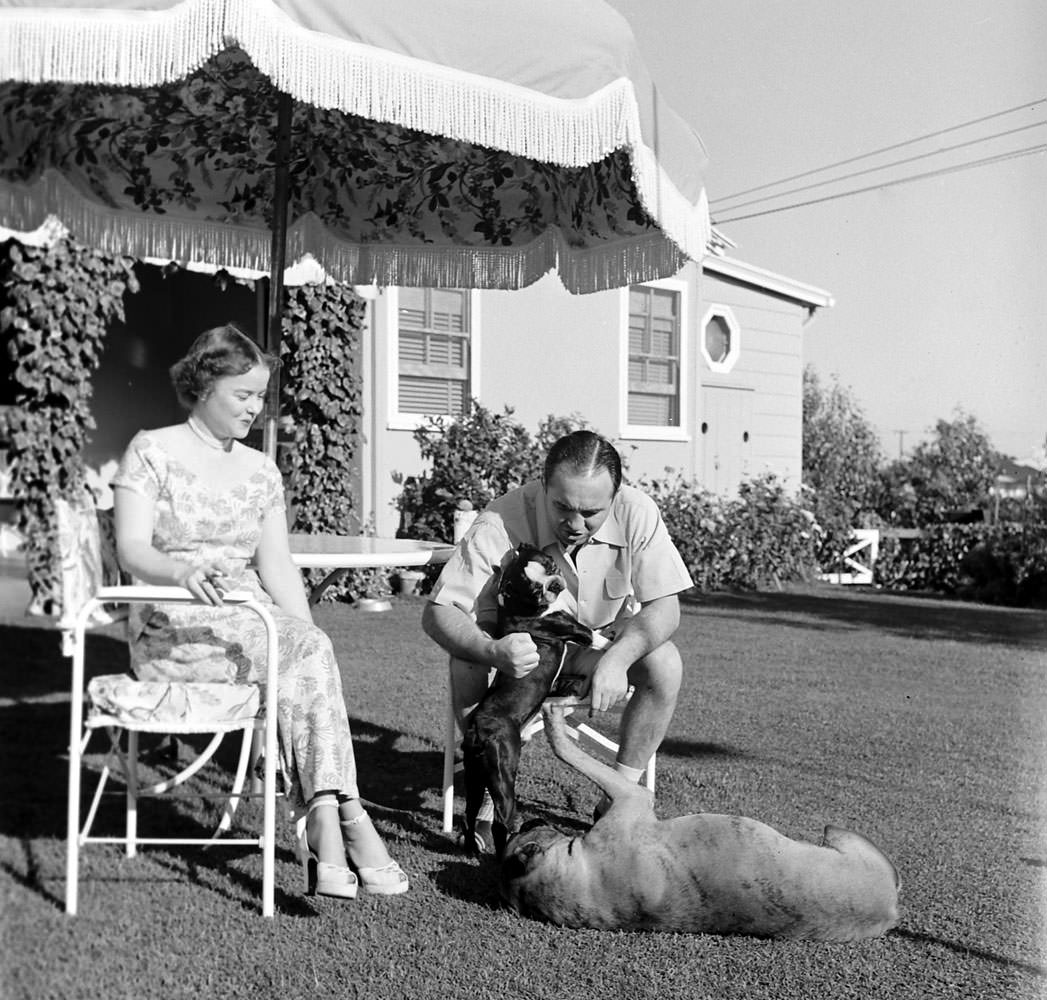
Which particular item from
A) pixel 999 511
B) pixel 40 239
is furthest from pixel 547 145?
pixel 999 511

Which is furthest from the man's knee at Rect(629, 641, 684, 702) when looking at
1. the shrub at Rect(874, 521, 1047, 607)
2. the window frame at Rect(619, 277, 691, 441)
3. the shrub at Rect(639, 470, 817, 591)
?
the shrub at Rect(874, 521, 1047, 607)

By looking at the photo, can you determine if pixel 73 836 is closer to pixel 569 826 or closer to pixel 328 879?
pixel 328 879

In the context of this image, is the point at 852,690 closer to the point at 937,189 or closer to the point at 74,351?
the point at 937,189

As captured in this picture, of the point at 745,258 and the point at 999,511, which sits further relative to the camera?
the point at 745,258

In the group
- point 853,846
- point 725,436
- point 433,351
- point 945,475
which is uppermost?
point 433,351

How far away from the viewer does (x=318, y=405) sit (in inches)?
345

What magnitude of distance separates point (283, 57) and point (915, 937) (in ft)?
7.93

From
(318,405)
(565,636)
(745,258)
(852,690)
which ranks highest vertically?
(745,258)

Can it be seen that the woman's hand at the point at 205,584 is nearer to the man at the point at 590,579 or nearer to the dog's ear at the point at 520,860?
the man at the point at 590,579

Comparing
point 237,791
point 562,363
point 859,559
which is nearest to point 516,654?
point 237,791

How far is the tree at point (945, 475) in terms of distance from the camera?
49.4 feet

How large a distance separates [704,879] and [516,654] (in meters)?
0.70

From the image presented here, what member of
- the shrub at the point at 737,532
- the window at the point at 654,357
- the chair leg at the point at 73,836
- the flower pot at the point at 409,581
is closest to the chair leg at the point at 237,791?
the chair leg at the point at 73,836

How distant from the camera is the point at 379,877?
2.91 meters
